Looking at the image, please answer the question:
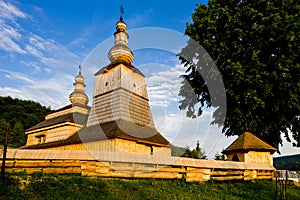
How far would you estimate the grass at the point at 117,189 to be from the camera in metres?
8.98

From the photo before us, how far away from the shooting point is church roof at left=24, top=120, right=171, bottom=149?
2284 centimetres

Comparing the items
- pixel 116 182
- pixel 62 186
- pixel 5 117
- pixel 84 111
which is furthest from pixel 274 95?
pixel 5 117

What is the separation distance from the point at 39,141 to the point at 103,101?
35.7 ft

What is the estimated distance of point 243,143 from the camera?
17.8m

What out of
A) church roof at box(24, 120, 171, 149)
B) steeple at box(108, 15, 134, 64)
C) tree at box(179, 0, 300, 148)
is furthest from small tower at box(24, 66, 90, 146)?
tree at box(179, 0, 300, 148)

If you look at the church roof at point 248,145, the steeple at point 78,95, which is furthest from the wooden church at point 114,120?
the church roof at point 248,145

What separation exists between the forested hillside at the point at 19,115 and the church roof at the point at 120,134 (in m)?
30.8

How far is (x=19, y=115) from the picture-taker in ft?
214

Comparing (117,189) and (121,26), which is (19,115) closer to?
(121,26)

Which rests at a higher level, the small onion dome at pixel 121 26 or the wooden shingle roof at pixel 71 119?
the small onion dome at pixel 121 26

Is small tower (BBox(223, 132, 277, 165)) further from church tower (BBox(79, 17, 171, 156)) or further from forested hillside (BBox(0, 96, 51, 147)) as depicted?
forested hillside (BBox(0, 96, 51, 147))

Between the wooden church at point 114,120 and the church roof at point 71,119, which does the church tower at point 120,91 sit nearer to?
the wooden church at point 114,120

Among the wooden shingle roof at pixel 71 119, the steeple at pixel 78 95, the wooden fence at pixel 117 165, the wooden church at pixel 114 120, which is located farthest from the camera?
the steeple at pixel 78 95

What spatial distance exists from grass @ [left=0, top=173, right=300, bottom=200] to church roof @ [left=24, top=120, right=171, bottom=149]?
10.5 m
